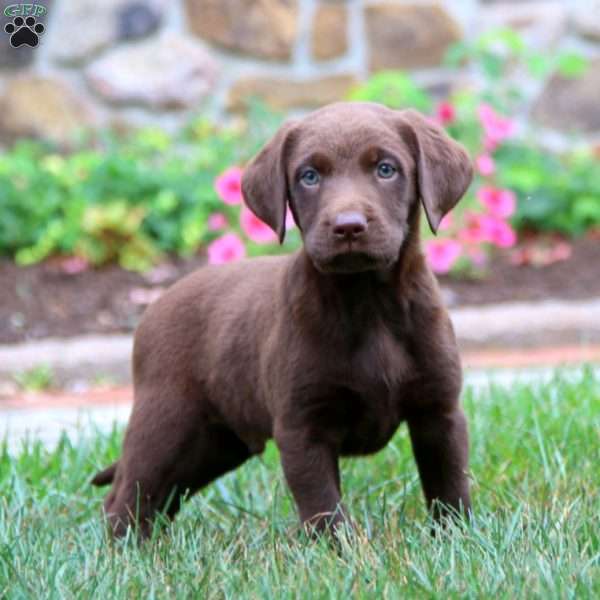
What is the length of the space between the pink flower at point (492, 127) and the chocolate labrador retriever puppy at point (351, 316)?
177 inches

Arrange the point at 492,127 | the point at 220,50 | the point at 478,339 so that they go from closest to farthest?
the point at 478,339 → the point at 492,127 → the point at 220,50

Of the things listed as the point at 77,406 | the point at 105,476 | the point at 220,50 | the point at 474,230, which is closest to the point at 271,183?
the point at 105,476

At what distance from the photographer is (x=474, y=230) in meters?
8.02

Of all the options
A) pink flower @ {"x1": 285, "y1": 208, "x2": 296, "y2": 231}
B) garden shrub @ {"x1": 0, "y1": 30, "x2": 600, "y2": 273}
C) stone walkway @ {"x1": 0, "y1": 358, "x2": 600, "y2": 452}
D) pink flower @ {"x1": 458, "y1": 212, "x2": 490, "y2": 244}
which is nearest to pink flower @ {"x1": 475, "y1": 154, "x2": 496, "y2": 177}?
garden shrub @ {"x1": 0, "y1": 30, "x2": 600, "y2": 273}

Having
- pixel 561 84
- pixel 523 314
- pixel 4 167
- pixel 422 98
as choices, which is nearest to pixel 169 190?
pixel 4 167

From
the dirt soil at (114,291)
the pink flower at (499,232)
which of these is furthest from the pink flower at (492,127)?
the dirt soil at (114,291)

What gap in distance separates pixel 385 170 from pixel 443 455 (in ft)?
2.53

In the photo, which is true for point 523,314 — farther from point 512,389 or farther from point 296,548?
point 296,548

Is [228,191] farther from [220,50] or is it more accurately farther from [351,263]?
[351,263]

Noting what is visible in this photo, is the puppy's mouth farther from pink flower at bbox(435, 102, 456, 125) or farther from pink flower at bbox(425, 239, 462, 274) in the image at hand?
pink flower at bbox(435, 102, 456, 125)

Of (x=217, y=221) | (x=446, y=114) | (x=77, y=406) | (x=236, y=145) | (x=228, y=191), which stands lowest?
(x=77, y=406)

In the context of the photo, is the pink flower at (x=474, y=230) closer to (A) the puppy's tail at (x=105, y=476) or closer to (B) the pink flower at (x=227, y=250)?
(B) the pink flower at (x=227, y=250)

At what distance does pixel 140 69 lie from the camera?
9180mm

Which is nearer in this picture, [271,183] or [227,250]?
[271,183]
